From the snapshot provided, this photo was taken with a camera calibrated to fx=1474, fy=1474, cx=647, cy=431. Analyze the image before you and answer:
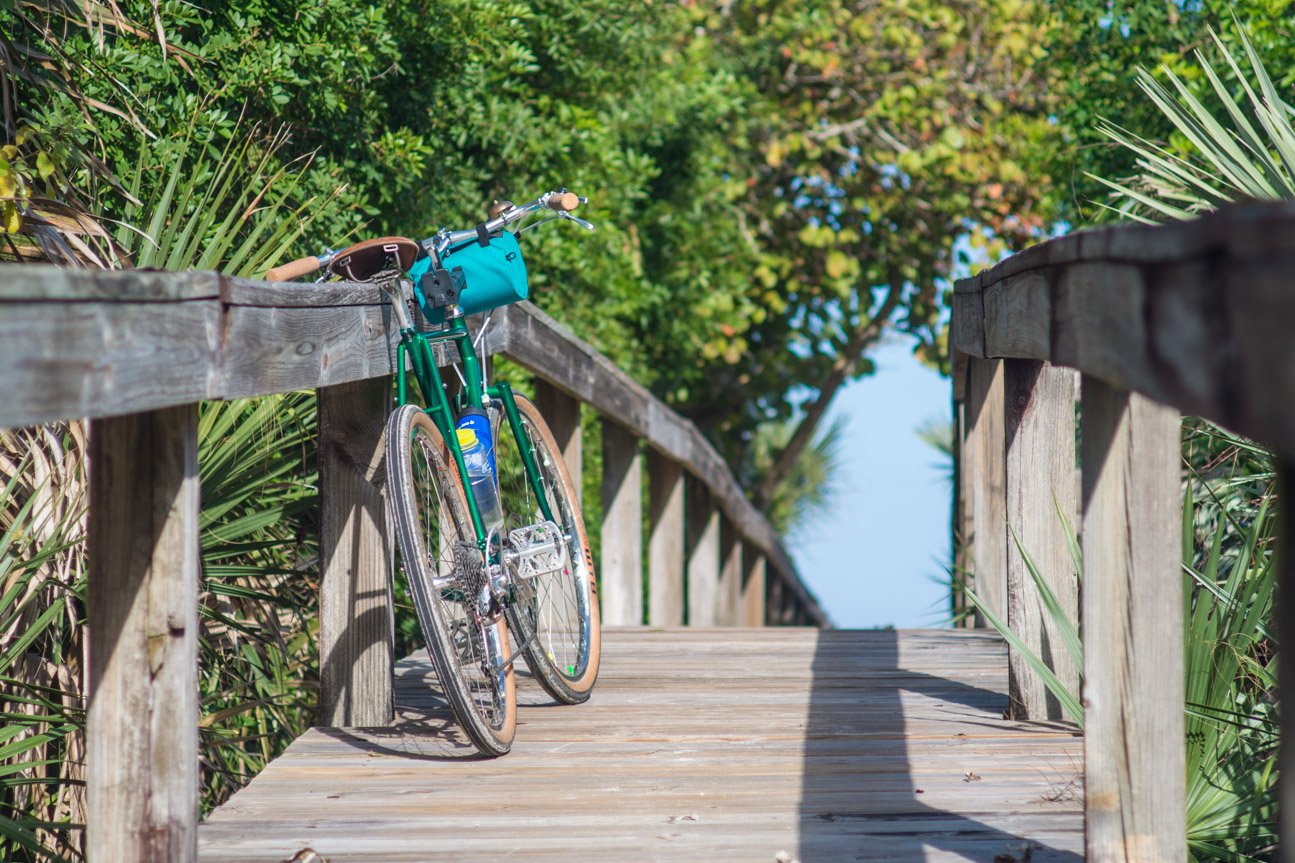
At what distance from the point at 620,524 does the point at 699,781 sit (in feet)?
9.74

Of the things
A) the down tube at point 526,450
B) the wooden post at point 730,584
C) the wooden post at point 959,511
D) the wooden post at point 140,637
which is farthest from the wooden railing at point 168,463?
the wooden post at point 730,584

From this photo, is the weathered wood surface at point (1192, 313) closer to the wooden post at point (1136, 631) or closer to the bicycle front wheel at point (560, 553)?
the wooden post at point (1136, 631)

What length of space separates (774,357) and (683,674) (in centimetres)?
676

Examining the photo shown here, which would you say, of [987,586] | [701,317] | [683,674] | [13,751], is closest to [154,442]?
[13,751]

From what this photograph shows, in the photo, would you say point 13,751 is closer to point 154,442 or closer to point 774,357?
point 154,442

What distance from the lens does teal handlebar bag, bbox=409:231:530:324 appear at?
10.2 ft

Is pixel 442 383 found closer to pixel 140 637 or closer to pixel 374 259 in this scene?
pixel 374 259

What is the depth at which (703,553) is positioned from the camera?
8.04 metres

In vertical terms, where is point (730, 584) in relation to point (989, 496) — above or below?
below

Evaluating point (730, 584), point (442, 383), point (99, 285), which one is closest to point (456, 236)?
point (442, 383)

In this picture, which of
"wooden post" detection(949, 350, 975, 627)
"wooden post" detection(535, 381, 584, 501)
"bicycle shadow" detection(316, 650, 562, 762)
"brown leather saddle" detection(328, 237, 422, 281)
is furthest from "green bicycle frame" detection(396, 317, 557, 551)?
"wooden post" detection(949, 350, 975, 627)

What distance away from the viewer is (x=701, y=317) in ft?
28.5

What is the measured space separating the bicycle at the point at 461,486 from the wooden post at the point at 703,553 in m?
4.48

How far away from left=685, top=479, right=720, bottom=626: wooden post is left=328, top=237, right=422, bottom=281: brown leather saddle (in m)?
4.97
